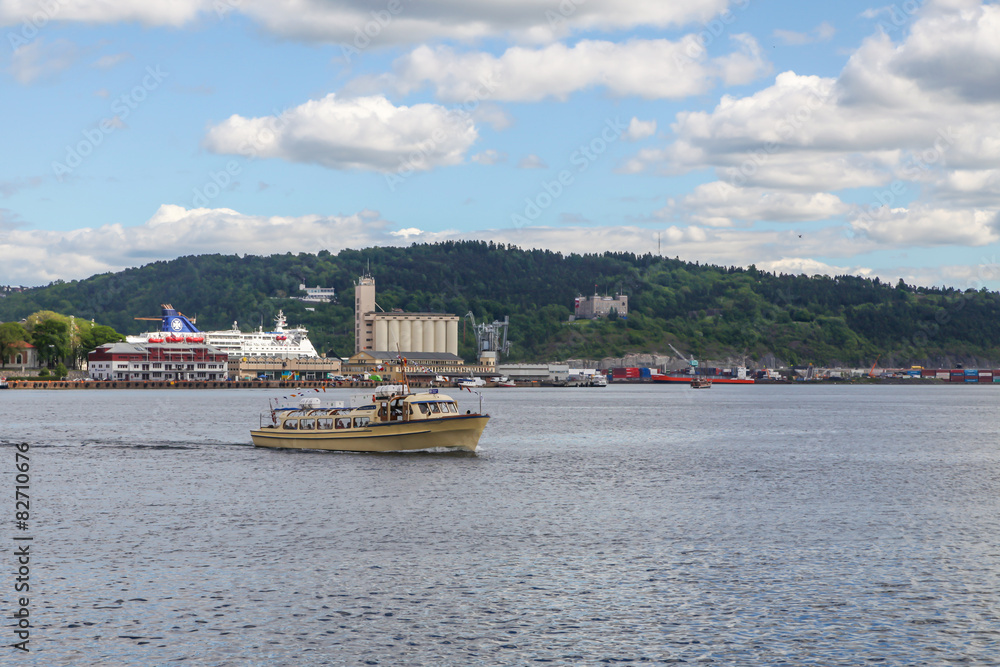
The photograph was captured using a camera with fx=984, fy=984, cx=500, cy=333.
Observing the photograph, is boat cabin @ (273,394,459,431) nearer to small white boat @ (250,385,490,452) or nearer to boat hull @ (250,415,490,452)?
small white boat @ (250,385,490,452)

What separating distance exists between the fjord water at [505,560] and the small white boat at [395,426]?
4.95 ft

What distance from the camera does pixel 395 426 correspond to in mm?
68812

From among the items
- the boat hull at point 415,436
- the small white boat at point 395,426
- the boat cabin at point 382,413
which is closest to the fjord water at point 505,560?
the boat hull at point 415,436

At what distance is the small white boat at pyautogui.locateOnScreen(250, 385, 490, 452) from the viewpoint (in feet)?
226

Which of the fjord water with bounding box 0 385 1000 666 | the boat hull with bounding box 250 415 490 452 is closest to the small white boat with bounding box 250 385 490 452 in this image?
the boat hull with bounding box 250 415 490 452

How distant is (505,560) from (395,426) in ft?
116

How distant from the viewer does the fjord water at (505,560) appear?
24.6 m

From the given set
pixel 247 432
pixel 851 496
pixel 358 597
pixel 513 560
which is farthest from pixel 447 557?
pixel 247 432

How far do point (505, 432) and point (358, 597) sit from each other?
71100 millimetres

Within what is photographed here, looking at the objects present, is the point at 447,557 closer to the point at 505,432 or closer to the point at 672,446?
the point at 672,446

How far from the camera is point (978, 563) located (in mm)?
34031

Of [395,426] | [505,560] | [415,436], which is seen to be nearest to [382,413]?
[395,426]

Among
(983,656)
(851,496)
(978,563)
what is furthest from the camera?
(851,496)

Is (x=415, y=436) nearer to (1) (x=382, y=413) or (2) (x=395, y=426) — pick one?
(2) (x=395, y=426)
